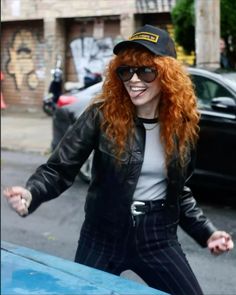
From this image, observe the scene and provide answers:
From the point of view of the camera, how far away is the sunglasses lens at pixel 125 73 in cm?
276

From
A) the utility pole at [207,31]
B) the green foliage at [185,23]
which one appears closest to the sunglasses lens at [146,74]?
the utility pole at [207,31]

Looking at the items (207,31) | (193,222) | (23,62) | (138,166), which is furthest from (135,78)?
(23,62)

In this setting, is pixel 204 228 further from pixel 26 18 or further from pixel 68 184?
pixel 26 18

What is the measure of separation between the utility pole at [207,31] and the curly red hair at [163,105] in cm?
690

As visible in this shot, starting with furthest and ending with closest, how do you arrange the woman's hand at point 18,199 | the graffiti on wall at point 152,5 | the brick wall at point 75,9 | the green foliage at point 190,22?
the graffiti on wall at point 152,5, the brick wall at point 75,9, the green foliage at point 190,22, the woman's hand at point 18,199

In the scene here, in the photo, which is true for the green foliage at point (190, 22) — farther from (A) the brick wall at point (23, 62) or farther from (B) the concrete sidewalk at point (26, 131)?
(A) the brick wall at point (23, 62)

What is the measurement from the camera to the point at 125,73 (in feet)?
9.10

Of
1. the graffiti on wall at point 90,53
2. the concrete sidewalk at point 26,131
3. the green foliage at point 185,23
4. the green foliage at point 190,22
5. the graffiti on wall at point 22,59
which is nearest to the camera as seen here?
the green foliage at point 190,22

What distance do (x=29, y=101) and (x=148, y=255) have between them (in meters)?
17.1

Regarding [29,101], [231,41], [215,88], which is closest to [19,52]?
[29,101]

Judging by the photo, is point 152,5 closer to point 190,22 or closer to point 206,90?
point 190,22

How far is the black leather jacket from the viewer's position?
8.89 ft

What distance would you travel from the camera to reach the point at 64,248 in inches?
227

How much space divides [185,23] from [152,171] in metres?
9.27
